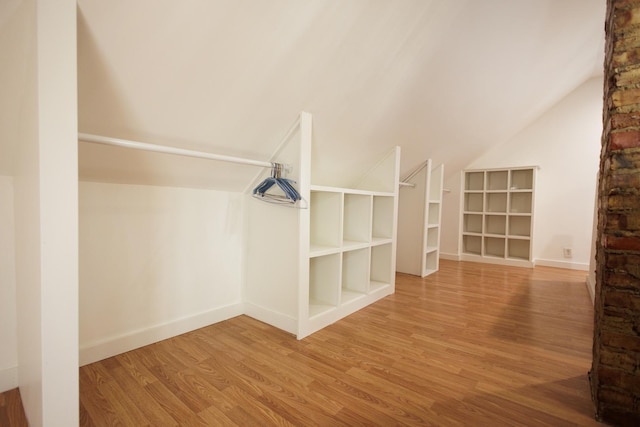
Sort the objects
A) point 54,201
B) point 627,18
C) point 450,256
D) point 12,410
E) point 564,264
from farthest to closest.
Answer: point 450,256 < point 564,264 < point 12,410 < point 627,18 < point 54,201

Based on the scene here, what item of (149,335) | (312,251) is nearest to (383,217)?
(312,251)

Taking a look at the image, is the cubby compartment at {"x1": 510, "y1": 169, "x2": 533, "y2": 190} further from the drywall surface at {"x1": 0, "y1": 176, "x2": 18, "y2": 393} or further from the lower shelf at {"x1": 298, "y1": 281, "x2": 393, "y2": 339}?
the drywall surface at {"x1": 0, "y1": 176, "x2": 18, "y2": 393}

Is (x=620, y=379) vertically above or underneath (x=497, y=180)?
underneath

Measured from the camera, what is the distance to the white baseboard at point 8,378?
4.42 ft

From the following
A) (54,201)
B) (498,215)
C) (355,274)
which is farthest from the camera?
(498,215)

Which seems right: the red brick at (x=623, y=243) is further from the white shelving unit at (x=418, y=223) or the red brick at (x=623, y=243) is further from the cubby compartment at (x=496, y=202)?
the cubby compartment at (x=496, y=202)

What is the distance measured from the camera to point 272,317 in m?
2.09

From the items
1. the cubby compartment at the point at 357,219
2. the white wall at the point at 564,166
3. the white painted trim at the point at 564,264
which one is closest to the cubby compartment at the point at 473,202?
the white wall at the point at 564,166

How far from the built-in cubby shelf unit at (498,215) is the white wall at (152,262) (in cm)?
416

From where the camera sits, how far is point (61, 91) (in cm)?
83

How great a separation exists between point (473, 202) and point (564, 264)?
5.13ft

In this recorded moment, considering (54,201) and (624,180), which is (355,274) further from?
(54,201)

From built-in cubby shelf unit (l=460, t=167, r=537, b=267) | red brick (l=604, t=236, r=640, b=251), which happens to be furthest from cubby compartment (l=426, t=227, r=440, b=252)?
red brick (l=604, t=236, r=640, b=251)

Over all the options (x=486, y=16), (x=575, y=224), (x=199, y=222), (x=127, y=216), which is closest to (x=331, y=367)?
(x=199, y=222)
